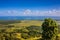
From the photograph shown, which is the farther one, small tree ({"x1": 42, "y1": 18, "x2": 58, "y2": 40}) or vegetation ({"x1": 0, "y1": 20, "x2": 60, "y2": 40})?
vegetation ({"x1": 0, "y1": 20, "x2": 60, "y2": 40})

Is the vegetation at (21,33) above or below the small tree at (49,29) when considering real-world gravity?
below

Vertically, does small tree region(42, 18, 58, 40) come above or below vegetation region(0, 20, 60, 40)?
above

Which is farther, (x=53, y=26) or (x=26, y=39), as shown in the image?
(x=26, y=39)

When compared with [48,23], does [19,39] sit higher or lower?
lower

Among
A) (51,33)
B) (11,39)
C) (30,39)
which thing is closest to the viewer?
(51,33)

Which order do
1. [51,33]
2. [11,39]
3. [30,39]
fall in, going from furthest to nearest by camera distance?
[30,39], [11,39], [51,33]

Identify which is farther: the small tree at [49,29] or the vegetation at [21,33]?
the vegetation at [21,33]

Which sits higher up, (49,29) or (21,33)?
(49,29)

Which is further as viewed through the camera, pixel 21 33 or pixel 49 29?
pixel 21 33

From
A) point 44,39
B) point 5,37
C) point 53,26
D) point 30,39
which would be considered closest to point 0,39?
point 5,37

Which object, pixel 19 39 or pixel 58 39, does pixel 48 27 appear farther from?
pixel 19 39
